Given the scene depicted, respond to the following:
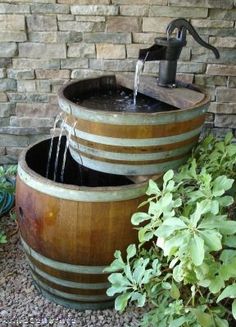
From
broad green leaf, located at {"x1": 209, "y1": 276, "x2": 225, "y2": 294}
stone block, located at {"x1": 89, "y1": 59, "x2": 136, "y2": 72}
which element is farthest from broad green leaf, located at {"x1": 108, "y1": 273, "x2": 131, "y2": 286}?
stone block, located at {"x1": 89, "y1": 59, "x2": 136, "y2": 72}

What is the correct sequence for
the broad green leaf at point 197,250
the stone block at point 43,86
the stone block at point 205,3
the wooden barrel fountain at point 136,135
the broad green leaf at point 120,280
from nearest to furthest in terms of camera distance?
1. the broad green leaf at point 197,250
2. the broad green leaf at point 120,280
3. the wooden barrel fountain at point 136,135
4. the stone block at point 205,3
5. the stone block at point 43,86

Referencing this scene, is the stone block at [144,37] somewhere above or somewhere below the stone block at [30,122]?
above

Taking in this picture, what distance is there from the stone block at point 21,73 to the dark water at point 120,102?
0.60 m

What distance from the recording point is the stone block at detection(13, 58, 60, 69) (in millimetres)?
2076

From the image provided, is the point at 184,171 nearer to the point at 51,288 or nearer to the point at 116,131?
the point at 116,131

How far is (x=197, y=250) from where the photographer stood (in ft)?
2.93

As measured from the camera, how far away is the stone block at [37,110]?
7.13 feet

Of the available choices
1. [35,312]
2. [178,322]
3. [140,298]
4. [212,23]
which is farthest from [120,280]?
[212,23]

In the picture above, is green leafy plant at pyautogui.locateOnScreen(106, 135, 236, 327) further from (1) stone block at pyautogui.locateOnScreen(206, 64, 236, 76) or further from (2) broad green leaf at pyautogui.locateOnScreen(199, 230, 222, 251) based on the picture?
(1) stone block at pyautogui.locateOnScreen(206, 64, 236, 76)

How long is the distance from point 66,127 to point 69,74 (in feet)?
2.50

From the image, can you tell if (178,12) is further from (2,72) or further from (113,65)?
(2,72)

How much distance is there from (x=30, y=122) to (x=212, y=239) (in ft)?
4.94

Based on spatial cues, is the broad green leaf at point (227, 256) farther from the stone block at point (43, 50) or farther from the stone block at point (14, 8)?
the stone block at point (14, 8)

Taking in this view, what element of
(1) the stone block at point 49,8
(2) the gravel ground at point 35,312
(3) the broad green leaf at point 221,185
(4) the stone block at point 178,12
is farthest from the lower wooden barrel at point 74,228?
(4) the stone block at point 178,12
